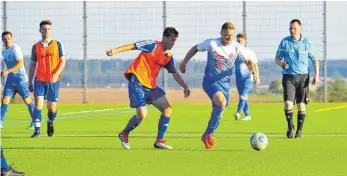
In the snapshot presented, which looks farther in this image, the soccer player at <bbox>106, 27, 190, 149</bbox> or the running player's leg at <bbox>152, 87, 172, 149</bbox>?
the running player's leg at <bbox>152, 87, 172, 149</bbox>

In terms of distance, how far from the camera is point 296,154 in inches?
448

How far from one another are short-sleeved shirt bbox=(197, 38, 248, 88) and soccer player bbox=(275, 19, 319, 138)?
1974 mm

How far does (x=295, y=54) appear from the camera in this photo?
14.5 m

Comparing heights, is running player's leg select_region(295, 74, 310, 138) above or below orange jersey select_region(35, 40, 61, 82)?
below

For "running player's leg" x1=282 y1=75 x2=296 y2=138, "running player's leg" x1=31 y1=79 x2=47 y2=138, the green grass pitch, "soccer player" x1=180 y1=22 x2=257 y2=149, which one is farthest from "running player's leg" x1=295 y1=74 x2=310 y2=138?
"running player's leg" x1=31 y1=79 x2=47 y2=138

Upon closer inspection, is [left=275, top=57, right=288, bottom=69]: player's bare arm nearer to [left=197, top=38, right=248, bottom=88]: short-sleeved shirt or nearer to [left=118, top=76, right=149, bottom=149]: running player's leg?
[left=197, top=38, right=248, bottom=88]: short-sleeved shirt

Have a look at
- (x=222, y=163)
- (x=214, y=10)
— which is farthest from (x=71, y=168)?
(x=214, y=10)

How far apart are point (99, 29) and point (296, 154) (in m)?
20.2

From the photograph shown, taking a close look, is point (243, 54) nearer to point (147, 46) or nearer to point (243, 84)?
point (147, 46)

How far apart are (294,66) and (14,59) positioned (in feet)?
16.7

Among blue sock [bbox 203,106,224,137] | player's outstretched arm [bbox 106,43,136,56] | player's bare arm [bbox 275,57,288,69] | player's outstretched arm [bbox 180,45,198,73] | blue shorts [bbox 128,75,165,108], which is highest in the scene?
player's outstretched arm [bbox 106,43,136,56]

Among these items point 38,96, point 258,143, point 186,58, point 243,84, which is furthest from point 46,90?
point 243,84

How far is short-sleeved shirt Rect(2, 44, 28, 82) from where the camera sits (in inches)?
623

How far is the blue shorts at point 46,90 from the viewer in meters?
14.7
